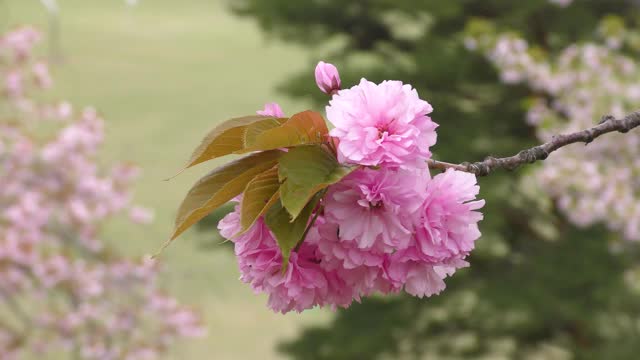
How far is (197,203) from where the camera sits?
29.5 inches

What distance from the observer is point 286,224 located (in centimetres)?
74

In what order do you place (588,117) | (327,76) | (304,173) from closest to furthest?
(304,173) < (327,76) < (588,117)

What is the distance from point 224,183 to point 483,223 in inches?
150

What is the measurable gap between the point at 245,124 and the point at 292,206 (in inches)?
3.8

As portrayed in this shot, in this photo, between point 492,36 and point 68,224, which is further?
point 68,224

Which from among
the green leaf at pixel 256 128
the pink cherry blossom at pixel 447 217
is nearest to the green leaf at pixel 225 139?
the green leaf at pixel 256 128

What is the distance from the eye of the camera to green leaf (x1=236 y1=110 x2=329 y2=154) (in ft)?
2.39

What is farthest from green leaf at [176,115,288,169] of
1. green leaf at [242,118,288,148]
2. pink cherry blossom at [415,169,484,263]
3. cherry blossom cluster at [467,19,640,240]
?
cherry blossom cluster at [467,19,640,240]

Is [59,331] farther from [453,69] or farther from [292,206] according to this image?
[292,206]

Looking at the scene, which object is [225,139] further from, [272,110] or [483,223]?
[483,223]

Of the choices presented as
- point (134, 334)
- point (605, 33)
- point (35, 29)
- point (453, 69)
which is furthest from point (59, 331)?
point (605, 33)

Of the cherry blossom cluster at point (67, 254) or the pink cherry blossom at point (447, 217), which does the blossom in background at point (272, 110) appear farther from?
the cherry blossom cluster at point (67, 254)

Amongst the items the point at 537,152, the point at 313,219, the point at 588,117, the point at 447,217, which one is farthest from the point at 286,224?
the point at 588,117

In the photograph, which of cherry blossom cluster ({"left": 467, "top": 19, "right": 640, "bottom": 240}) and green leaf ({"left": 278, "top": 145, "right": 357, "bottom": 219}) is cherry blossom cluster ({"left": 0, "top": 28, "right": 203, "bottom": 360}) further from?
green leaf ({"left": 278, "top": 145, "right": 357, "bottom": 219})
